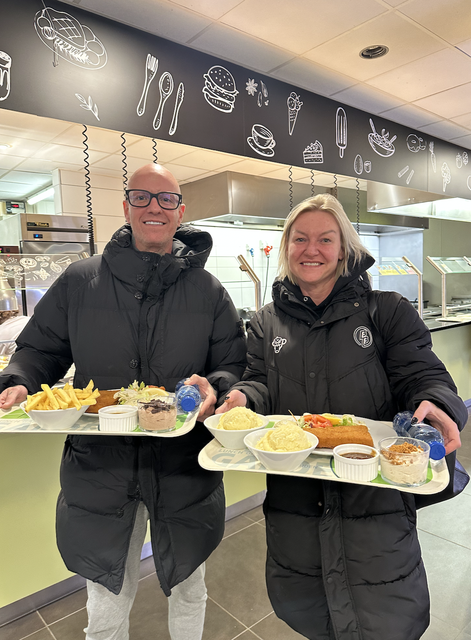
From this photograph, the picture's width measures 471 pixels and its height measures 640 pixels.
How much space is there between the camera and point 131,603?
168 cm

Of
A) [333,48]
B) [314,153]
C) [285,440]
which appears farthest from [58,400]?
[314,153]

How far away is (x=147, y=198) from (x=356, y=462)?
1.20m

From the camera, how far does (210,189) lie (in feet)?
19.4

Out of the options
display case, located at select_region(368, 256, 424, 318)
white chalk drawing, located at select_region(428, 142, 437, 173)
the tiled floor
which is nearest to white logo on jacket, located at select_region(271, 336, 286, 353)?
the tiled floor

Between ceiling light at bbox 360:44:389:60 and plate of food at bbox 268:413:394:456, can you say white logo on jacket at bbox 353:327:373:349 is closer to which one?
plate of food at bbox 268:413:394:456

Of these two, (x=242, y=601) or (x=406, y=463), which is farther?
(x=242, y=601)

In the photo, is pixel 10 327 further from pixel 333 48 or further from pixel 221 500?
pixel 333 48

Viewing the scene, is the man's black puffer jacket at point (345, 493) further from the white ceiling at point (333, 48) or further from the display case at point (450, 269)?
the display case at point (450, 269)

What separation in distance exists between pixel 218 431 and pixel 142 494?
42 centimetres

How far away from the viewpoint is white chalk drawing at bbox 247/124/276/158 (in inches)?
125

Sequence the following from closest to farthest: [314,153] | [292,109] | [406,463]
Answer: [406,463]
[292,109]
[314,153]

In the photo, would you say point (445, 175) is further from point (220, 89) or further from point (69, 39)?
point (69, 39)

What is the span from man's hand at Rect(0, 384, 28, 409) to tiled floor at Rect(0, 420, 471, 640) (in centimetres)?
131

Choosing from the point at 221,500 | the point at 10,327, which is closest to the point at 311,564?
the point at 221,500
